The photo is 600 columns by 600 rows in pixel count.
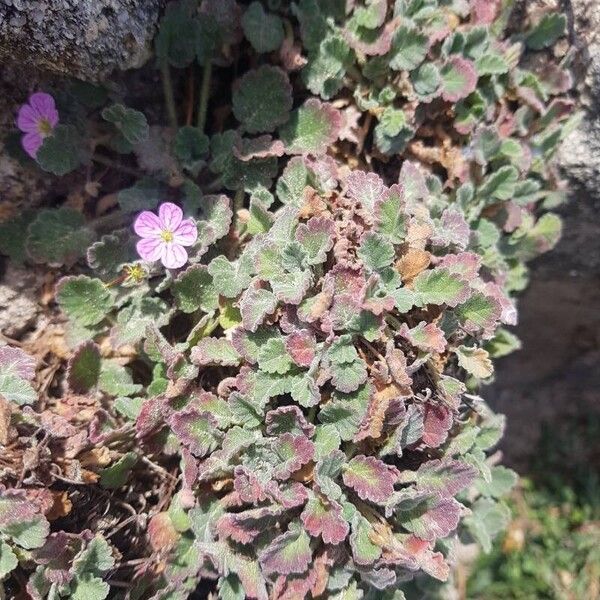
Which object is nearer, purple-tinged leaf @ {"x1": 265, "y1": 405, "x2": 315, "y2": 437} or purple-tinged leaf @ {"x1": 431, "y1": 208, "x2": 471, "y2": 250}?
purple-tinged leaf @ {"x1": 265, "y1": 405, "x2": 315, "y2": 437}

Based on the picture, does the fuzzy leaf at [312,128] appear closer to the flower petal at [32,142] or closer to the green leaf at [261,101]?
the green leaf at [261,101]

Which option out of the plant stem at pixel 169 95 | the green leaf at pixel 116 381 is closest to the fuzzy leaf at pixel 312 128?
the plant stem at pixel 169 95

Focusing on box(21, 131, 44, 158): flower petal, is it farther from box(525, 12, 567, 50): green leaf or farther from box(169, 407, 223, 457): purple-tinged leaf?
box(525, 12, 567, 50): green leaf

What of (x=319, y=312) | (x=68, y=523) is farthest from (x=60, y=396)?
(x=319, y=312)

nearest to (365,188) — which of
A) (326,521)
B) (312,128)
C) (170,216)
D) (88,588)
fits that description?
(312,128)

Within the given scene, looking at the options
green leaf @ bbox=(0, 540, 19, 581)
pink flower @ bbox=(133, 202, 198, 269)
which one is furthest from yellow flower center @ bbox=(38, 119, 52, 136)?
green leaf @ bbox=(0, 540, 19, 581)
